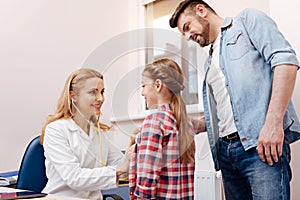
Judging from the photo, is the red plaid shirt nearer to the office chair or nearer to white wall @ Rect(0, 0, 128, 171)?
the office chair

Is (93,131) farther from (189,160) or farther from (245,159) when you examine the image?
(245,159)

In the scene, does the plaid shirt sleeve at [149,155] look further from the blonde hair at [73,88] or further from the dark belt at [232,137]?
the dark belt at [232,137]

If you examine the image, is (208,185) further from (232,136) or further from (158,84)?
(158,84)

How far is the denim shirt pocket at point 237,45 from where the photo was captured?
47.4 inches

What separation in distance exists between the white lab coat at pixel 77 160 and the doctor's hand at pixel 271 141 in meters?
0.40

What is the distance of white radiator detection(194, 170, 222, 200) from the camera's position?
1882 mm

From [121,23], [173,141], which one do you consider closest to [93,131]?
[173,141]

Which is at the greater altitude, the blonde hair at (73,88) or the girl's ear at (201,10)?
the girl's ear at (201,10)

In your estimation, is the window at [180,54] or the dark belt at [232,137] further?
the dark belt at [232,137]

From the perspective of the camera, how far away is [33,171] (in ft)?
5.49

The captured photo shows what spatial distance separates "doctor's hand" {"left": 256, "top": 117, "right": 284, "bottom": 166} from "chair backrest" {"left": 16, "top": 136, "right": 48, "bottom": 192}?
95cm

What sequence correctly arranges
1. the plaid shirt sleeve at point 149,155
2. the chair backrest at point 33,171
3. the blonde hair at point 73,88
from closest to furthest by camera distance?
the plaid shirt sleeve at point 149,155 < the blonde hair at point 73,88 < the chair backrest at point 33,171

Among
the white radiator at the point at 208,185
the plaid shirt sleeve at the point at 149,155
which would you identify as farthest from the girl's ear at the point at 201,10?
the white radiator at the point at 208,185

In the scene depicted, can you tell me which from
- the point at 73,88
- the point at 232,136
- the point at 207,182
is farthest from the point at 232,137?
the point at 207,182
